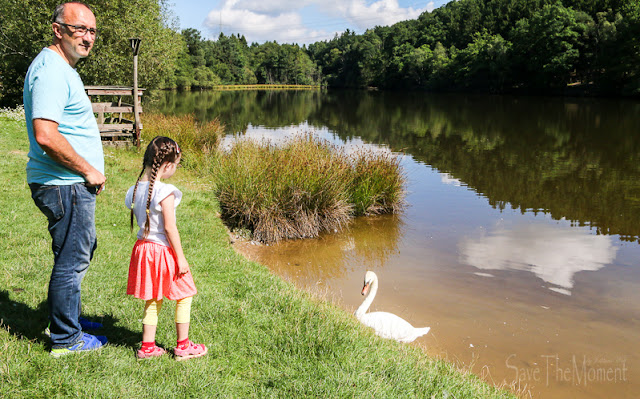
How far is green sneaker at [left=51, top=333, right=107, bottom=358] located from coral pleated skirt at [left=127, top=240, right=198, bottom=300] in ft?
1.63

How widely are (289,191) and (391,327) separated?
4.52m

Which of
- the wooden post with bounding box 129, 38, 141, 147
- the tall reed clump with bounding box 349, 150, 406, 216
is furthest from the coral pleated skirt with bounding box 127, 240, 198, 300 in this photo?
the wooden post with bounding box 129, 38, 141, 147

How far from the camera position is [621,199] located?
12641 mm

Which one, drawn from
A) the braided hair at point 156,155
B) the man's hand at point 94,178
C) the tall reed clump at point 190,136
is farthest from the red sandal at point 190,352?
the tall reed clump at point 190,136

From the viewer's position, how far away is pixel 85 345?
3344 millimetres

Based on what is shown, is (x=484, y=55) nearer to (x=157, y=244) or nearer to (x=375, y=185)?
(x=375, y=185)

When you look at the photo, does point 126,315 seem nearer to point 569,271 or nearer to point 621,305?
point 621,305

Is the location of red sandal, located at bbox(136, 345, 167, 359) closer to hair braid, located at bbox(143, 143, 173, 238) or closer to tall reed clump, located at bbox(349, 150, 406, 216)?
hair braid, located at bbox(143, 143, 173, 238)

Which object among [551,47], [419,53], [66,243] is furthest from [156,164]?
[419,53]

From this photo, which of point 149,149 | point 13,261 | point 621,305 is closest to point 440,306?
point 621,305

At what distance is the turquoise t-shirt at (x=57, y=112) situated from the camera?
9.30 feet

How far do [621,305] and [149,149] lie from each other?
22.1 feet

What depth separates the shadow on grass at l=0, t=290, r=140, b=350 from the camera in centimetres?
354

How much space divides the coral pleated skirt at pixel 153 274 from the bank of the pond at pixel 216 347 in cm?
52
